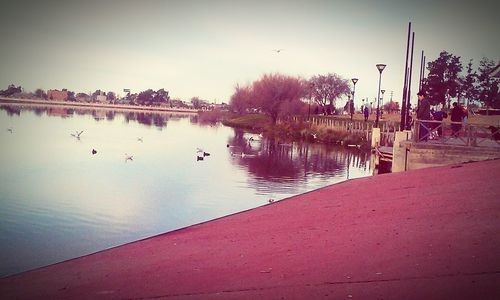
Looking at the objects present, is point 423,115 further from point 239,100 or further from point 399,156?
point 239,100

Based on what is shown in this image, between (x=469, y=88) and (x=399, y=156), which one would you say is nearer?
(x=399, y=156)

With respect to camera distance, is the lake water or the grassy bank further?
the grassy bank

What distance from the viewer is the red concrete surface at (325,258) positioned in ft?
22.1

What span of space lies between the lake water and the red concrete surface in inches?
115

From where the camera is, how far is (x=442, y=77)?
191ft

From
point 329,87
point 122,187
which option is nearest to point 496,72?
point 122,187

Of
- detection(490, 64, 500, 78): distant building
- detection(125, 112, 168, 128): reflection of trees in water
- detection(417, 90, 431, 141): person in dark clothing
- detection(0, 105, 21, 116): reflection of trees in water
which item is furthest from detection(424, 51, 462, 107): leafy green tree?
detection(0, 105, 21, 116): reflection of trees in water

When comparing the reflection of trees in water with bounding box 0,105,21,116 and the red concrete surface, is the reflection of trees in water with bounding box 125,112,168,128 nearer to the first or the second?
the reflection of trees in water with bounding box 0,105,21,116

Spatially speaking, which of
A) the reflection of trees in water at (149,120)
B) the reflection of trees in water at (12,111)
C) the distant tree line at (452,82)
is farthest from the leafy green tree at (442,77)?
the reflection of trees in water at (12,111)

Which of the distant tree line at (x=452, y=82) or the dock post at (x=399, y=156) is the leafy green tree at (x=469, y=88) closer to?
the distant tree line at (x=452, y=82)

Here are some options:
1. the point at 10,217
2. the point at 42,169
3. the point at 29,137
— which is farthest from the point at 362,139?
the point at 10,217

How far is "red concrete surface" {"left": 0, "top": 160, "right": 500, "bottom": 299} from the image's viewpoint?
6.75m

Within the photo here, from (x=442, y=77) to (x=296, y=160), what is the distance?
2890cm

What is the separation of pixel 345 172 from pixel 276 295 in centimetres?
2795
